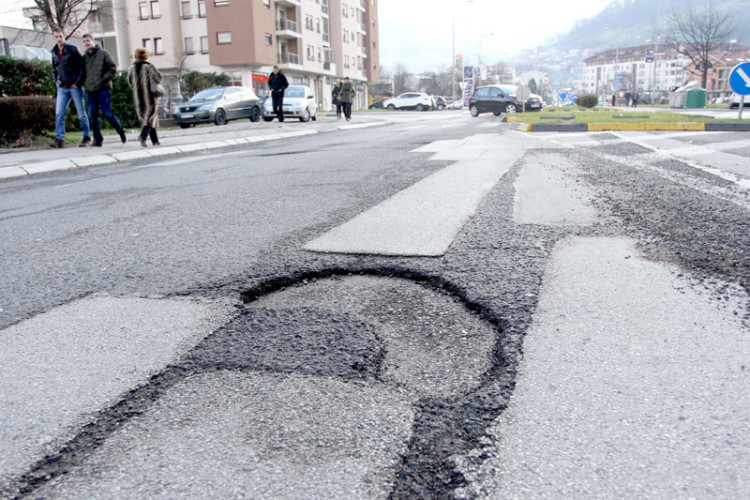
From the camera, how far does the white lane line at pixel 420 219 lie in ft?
10.8

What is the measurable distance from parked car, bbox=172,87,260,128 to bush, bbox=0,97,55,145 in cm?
942

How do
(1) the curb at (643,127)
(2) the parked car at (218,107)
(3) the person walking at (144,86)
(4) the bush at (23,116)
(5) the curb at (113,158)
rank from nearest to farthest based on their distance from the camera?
(5) the curb at (113,158)
(3) the person walking at (144,86)
(4) the bush at (23,116)
(1) the curb at (643,127)
(2) the parked car at (218,107)

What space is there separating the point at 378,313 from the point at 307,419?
828 mm

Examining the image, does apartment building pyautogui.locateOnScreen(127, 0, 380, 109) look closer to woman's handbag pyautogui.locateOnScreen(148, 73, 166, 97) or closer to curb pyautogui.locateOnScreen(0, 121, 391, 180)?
curb pyautogui.locateOnScreen(0, 121, 391, 180)

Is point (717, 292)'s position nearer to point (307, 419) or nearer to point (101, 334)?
point (307, 419)

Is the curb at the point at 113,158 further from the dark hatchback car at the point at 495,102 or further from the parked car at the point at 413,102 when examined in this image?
the parked car at the point at 413,102

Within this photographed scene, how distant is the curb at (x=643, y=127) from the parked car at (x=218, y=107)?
39.0 ft

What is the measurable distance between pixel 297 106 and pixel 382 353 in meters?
23.2

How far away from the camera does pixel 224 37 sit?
2005 inches

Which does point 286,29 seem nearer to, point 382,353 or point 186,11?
point 186,11

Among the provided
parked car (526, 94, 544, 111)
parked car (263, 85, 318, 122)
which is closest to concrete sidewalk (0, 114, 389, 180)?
parked car (263, 85, 318, 122)

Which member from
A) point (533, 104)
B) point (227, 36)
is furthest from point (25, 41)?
point (533, 104)

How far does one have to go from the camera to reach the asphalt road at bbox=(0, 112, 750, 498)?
4.53 feet

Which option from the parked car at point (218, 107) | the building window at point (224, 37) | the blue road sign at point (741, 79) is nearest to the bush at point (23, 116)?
the parked car at point (218, 107)
